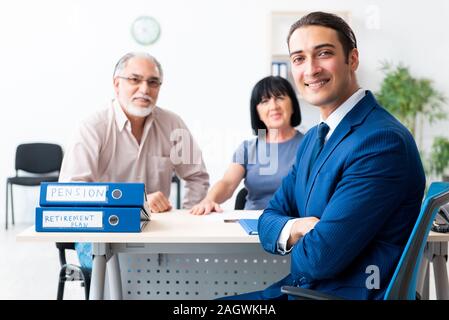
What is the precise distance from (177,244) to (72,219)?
0.36 meters

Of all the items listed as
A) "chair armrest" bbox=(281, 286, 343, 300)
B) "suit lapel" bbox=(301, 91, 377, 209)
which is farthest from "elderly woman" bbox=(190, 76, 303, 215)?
"chair armrest" bbox=(281, 286, 343, 300)

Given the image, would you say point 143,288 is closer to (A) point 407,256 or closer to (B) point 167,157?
(B) point 167,157

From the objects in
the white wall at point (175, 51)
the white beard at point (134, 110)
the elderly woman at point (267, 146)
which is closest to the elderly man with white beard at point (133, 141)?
the white beard at point (134, 110)

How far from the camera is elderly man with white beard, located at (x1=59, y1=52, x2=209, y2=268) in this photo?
2.20m

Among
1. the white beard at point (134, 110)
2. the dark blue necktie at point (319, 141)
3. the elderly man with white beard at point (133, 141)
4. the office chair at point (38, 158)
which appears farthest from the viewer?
the office chair at point (38, 158)

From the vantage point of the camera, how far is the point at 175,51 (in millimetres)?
5152

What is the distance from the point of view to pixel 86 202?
1543mm

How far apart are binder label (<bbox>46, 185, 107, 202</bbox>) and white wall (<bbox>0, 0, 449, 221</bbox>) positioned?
3619 millimetres

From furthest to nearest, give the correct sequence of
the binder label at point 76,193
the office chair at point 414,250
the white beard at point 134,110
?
the white beard at point 134,110, the binder label at point 76,193, the office chair at point 414,250

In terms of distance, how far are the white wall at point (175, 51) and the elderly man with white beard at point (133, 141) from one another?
2.68 metres

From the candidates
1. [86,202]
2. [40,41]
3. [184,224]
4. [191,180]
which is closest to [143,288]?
[184,224]

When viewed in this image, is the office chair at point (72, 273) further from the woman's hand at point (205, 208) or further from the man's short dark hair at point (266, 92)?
the man's short dark hair at point (266, 92)

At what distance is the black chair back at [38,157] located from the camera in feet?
16.4
